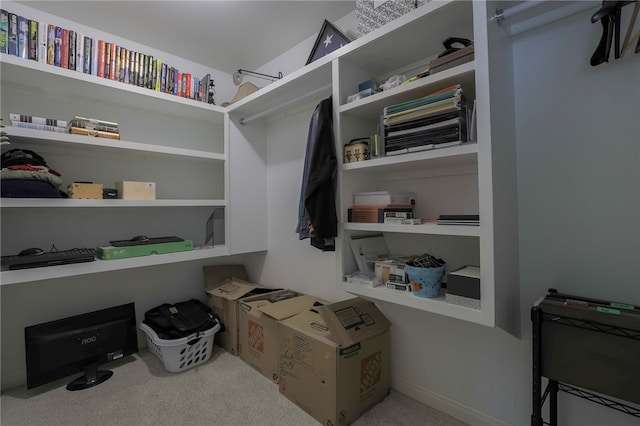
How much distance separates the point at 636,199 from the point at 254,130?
2397mm

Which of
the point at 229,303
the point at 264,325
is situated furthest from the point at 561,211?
the point at 229,303

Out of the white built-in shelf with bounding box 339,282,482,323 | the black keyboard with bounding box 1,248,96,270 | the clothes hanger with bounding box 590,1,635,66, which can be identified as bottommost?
the white built-in shelf with bounding box 339,282,482,323

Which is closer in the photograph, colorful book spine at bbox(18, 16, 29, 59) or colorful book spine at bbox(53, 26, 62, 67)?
colorful book spine at bbox(18, 16, 29, 59)

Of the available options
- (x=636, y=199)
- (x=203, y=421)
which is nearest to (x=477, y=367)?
(x=636, y=199)

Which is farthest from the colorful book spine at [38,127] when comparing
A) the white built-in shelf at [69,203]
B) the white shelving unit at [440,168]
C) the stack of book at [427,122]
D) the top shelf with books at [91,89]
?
the stack of book at [427,122]

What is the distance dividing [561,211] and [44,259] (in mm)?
2614

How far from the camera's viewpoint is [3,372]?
1733 millimetres

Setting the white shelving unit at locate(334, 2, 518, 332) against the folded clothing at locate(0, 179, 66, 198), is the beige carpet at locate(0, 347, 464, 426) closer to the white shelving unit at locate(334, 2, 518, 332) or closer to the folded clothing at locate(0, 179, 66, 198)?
the white shelving unit at locate(334, 2, 518, 332)

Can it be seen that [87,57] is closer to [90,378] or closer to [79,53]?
[79,53]

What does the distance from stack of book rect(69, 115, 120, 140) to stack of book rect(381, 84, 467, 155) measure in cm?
175

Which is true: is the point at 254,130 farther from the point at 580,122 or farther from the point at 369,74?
the point at 580,122

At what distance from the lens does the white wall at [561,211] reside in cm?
106

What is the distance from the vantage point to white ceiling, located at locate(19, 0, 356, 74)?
1.83 m

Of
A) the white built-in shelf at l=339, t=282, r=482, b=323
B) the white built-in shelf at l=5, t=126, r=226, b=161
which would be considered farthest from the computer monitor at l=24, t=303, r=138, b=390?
the white built-in shelf at l=339, t=282, r=482, b=323
